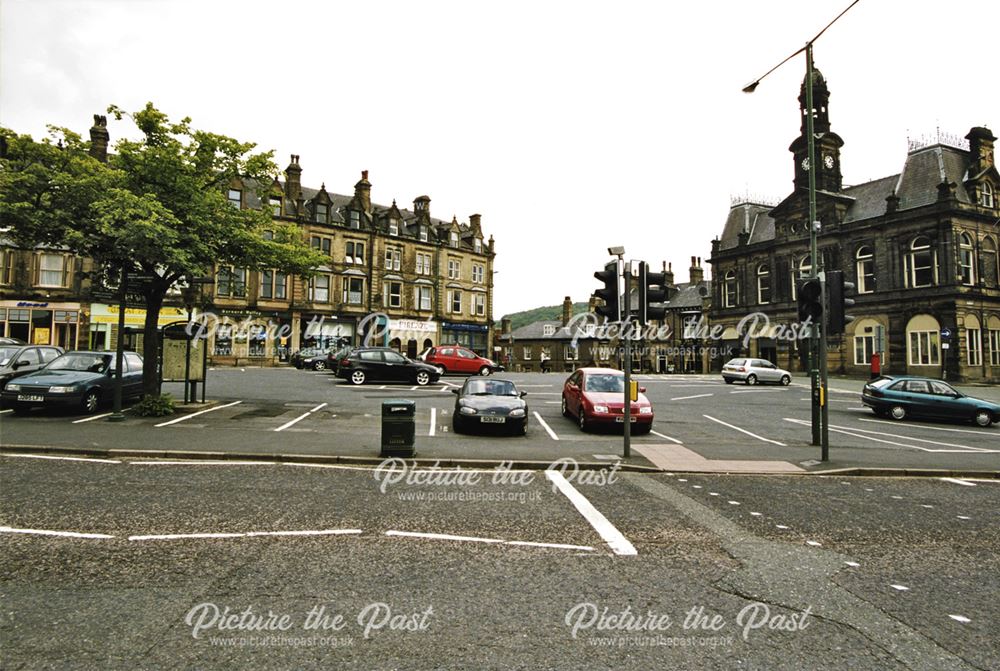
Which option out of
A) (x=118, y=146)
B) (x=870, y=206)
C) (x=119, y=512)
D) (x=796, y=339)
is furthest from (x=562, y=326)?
(x=119, y=512)

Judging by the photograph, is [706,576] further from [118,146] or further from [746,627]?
[118,146]

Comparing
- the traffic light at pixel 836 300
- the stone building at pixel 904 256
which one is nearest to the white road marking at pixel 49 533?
the traffic light at pixel 836 300

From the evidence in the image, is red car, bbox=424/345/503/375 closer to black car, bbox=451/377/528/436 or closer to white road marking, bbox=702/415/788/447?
white road marking, bbox=702/415/788/447

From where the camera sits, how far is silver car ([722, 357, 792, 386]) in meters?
32.0

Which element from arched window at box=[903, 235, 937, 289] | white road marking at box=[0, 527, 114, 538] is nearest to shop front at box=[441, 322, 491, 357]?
arched window at box=[903, 235, 937, 289]

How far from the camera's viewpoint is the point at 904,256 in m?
38.9

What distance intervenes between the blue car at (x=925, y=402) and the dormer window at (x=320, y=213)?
40183 millimetres

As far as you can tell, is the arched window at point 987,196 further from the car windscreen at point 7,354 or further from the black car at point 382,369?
the car windscreen at point 7,354

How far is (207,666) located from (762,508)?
664 cm

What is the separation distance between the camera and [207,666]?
323 centimetres

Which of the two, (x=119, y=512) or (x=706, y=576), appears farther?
(x=119, y=512)

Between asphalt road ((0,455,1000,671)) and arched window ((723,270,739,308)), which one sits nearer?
asphalt road ((0,455,1000,671))

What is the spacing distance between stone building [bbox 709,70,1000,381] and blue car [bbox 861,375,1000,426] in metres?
17.8

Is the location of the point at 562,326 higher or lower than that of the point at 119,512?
higher
